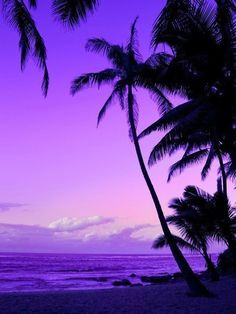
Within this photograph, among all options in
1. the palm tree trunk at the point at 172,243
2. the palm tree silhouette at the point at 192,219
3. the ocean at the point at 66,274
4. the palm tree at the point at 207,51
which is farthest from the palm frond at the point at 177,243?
the palm tree at the point at 207,51

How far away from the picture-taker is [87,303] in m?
10.6

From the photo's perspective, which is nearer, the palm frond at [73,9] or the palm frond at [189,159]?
the palm frond at [73,9]

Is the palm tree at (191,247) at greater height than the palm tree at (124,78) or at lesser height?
lesser

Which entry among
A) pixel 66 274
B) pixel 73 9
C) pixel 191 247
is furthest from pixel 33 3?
pixel 66 274

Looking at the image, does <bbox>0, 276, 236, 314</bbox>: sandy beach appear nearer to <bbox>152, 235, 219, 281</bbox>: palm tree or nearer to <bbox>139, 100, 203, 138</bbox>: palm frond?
<bbox>139, 100, 203, 138</bbox>: palm frond

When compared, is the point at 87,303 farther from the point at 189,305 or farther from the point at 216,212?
the point at 216,212

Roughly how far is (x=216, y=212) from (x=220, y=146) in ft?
11.1

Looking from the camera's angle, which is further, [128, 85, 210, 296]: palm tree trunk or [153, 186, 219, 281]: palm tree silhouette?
[153, 186, 219, 281]: palm tree silhouette

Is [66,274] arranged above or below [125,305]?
below

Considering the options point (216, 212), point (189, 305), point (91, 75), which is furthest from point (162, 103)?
point (189, 305)

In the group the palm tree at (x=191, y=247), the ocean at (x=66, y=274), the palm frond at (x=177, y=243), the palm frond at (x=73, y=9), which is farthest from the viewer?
the ocean at (x=66, y=274)

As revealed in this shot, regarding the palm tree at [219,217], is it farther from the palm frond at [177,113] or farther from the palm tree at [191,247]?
the palm tree at [191,247]

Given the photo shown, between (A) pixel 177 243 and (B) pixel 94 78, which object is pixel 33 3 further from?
(A) pixel 177 243

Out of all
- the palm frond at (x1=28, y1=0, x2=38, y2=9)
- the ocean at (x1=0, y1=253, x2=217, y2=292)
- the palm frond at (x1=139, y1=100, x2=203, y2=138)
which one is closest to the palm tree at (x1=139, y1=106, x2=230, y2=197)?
the palm frond at (x1=139, y1=100, x2=203, y2=138)
